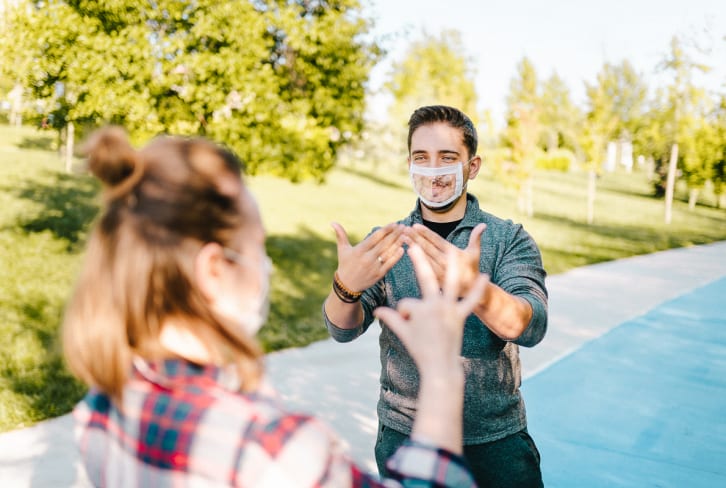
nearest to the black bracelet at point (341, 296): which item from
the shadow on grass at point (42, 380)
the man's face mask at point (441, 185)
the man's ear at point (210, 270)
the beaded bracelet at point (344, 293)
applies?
the beaded bracelet at point (344, 293)

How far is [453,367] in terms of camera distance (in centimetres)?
117

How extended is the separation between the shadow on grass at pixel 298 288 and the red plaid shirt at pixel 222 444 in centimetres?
580

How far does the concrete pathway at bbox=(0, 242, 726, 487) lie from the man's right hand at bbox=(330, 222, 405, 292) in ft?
9.14

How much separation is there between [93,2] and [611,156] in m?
63.0

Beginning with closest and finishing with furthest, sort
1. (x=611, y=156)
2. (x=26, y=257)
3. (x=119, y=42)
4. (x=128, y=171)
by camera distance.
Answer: (x=128, y=171), (x=119, y=42), (x=26, y=257), (x=611, y=156)

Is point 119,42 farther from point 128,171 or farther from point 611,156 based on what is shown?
point 611,156

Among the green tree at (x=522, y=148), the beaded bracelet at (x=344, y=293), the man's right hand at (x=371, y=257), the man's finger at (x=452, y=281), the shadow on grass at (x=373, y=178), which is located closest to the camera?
the man's finger at (x=452, y=281)

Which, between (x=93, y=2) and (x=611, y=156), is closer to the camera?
(x=93, y=2)

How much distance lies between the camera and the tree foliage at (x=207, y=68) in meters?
8.28

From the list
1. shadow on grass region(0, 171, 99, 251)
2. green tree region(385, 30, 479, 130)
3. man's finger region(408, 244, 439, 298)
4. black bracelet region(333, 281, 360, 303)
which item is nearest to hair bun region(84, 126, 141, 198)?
man's finger region(408, 244, 439, 298)

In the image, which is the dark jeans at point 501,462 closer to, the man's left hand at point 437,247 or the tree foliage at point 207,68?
the man's left hand at point 437,247

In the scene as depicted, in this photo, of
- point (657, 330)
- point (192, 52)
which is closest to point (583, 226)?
point (657, 330)

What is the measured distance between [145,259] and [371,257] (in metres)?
0.93

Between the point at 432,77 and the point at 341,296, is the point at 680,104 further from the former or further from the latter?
the point at 341,296
